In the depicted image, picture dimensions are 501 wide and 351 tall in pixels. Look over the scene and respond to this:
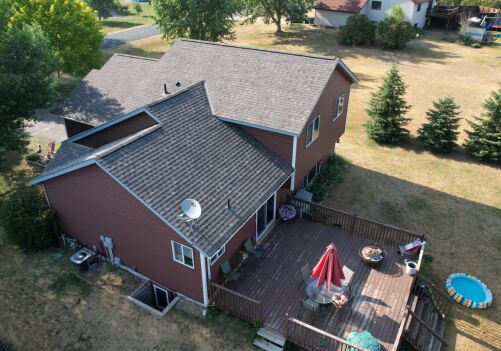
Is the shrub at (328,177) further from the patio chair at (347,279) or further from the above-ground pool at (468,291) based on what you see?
the above-ground pool at (468,291)

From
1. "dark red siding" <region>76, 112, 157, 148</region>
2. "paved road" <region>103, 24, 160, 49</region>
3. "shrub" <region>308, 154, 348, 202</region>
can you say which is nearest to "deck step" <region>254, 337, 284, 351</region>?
"shrub" <region>308, 154, 348, 202</region>

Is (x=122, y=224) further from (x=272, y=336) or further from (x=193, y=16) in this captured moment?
(x=193, y=16)

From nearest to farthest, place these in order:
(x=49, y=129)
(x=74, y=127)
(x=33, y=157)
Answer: (x=74, y=127), (x=33, y=157), (x=49, y=129)

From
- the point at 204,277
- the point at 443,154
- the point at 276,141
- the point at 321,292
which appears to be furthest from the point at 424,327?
the point at 443,154

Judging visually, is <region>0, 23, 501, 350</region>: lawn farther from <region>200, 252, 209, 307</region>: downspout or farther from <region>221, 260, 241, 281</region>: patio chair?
<region>221, 260, 241, 281</region>: patio chair

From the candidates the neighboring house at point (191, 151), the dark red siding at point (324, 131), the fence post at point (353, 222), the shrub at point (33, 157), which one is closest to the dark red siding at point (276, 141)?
the neighboring house at point (191, 151)

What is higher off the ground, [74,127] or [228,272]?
[74,127]

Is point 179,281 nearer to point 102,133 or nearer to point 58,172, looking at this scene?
point 58,172
